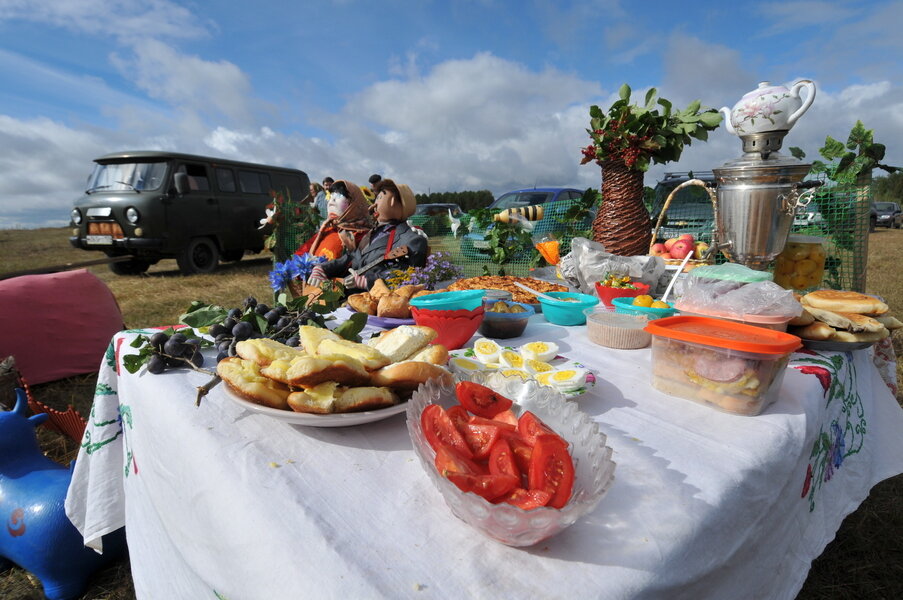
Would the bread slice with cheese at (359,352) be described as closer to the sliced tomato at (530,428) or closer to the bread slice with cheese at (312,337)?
the bread slice with cheese at (312,337)

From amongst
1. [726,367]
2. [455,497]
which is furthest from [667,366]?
[455,497]

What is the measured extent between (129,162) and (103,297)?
21.1 ft

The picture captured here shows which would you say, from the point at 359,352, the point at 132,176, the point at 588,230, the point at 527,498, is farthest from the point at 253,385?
the point at 132,176

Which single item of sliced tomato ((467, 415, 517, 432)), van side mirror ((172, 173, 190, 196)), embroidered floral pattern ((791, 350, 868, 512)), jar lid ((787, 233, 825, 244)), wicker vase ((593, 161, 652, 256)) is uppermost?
van side mirror ((172, 173, 190, 196))

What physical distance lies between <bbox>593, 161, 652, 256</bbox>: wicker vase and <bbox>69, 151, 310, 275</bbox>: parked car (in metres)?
6.73

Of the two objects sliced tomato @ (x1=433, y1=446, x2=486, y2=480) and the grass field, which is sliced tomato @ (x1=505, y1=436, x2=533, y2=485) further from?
the grass field

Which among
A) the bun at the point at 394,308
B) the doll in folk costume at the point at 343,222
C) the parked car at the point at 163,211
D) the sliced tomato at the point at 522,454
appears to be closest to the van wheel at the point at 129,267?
the parked car at the point at 163,211

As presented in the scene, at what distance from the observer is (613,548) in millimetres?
591

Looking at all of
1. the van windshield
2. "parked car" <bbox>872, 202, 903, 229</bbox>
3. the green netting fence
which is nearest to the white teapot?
the green netting fence

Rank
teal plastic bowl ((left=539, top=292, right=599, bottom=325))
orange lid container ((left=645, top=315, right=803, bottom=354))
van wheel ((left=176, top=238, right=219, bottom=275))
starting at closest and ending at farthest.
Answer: orange lid container ((left=645, top=315, right=803, bottom=354))
teal plastic bowl ((left=539, top=292, right=599, bottom=325))
van wheel ((left=176, top=238, right=219, bottom=275))

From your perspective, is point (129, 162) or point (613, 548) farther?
point (129, 162)

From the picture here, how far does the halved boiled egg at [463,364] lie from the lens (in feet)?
3.51

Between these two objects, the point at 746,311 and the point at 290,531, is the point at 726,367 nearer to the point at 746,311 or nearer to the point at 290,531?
the point at 746,311

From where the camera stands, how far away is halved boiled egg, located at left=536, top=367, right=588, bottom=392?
100cm
